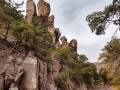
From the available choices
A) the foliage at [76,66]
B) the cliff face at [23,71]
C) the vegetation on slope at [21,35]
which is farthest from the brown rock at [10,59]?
the foliage at [76,66]

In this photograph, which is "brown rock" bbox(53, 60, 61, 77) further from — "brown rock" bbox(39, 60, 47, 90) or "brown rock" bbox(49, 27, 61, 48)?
"brown rock" bbox(49, 27, 61, 48)

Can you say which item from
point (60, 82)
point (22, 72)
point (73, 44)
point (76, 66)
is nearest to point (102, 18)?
point (22, 72)

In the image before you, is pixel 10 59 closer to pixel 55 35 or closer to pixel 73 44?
pixel 55 35

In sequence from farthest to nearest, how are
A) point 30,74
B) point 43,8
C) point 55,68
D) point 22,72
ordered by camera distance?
point 43,8
point 55,68
point 30,74
point 22,72

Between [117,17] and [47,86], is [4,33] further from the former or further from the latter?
[117,17]

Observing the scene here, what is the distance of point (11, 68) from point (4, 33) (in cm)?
596

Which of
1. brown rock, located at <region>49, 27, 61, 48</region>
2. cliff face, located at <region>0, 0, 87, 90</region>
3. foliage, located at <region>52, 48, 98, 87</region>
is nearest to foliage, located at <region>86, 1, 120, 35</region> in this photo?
cliff face, located at <region>0, 0, 87, 90</region>

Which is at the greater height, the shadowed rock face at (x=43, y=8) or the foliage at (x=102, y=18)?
the shadowed rock face at (x=43, y=8)

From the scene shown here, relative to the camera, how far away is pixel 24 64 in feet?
101

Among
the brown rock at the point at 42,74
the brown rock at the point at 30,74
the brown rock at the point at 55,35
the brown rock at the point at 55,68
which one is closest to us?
the brown rock at the point at 30,74

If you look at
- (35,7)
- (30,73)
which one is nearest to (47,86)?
(30,73)

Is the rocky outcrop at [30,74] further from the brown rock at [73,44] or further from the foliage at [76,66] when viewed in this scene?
the brown rock at [73,44]

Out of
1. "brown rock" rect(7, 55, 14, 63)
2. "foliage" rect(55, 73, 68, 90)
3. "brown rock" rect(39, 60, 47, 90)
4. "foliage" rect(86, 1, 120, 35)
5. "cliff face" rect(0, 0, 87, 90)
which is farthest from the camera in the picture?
"foliage" rect(55, 73, 68, 90)

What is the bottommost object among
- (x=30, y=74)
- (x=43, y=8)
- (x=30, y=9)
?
(x=30, y=74)
